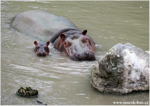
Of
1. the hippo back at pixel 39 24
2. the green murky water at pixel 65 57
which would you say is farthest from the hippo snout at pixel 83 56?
the hippo back at pixel 39 24

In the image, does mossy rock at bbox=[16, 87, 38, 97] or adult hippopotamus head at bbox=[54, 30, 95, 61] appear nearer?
mossy rock at bbox=[16, 87, 38, 97]

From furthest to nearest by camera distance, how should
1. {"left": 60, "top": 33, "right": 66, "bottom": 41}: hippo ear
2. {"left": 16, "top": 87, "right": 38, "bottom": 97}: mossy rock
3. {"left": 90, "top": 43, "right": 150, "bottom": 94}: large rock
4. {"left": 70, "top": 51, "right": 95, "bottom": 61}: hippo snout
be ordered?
1. {"left": 60, "top": 33, "right": 66, "bottom": 41}: hippo ear
2. {"left": 70, "top": 51, "right": 95, "bottom": 61}: hippo snout
3. {"left": 90, "top": 43, "right": 150, "bottom": 94}: large rock
4. {"left": 16, "top": 87, "right": 38, "bottom": 97}: mossy rock

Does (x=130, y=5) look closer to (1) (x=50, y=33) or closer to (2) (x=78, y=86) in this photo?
(1) (x=50, y=33)

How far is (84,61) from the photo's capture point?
6094 mm

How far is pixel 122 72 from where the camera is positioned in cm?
424

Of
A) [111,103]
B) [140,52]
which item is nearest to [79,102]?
[111,103]

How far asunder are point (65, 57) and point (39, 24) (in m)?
2.12

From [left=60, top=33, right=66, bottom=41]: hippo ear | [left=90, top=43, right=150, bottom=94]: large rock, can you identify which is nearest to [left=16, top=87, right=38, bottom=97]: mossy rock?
[left=90, top=43, right=150, bottom=94]: large rock

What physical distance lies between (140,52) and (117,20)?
5.94m

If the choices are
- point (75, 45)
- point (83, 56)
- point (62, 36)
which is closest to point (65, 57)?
point (75, 45)

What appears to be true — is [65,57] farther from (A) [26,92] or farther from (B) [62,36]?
(A) [26,92]

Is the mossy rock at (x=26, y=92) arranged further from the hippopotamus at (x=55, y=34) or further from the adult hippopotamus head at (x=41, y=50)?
the adult hippopotamus head at (x=41, y=50)

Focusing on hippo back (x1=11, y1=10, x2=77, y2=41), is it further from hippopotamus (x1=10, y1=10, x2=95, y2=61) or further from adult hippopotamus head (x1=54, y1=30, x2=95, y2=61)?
adult hippopotamus head (x1=54, y1=30, x2=95, y2=61)

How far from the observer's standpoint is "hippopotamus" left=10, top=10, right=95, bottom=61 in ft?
20.9
